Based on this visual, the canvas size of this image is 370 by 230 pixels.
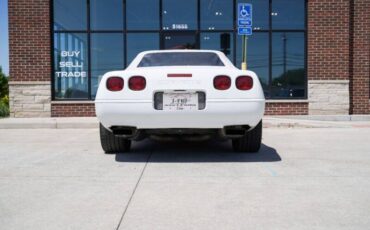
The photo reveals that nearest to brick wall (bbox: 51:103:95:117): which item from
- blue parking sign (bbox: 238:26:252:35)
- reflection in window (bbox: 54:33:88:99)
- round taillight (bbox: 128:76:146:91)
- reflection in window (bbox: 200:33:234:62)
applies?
reflection in window (bbox: 54:33:88:99)

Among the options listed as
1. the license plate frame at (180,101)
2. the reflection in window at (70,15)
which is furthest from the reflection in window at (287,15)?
the license plate frame at (180,101)

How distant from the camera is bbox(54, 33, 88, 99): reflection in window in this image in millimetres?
10945

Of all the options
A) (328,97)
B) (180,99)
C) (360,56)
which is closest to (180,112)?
(180,99)

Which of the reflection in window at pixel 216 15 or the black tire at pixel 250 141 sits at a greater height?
the reflection in window at pixel 216 15

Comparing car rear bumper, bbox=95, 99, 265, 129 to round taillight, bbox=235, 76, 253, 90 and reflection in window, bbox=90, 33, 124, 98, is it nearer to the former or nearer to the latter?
round taillight, bbox=235, 76, 253, 90

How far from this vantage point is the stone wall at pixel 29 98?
10594mm

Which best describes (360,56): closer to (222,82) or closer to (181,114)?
(222,82)

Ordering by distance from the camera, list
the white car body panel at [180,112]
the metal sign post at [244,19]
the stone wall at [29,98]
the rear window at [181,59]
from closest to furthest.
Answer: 1. the white car body panel at [180,112]
2. the rear window at [181,59]
3. the metal sign post at [244,19]
4. the stone wall at [29,98]

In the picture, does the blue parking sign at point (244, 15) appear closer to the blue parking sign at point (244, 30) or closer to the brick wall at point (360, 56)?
the blue parking sign at point (244, 30)

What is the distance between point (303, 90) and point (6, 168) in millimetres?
8419

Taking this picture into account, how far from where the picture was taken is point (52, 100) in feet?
35.3

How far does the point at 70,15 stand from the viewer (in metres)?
11.0

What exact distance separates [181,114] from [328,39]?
758 cm

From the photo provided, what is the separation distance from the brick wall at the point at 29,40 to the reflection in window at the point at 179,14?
308 cm
